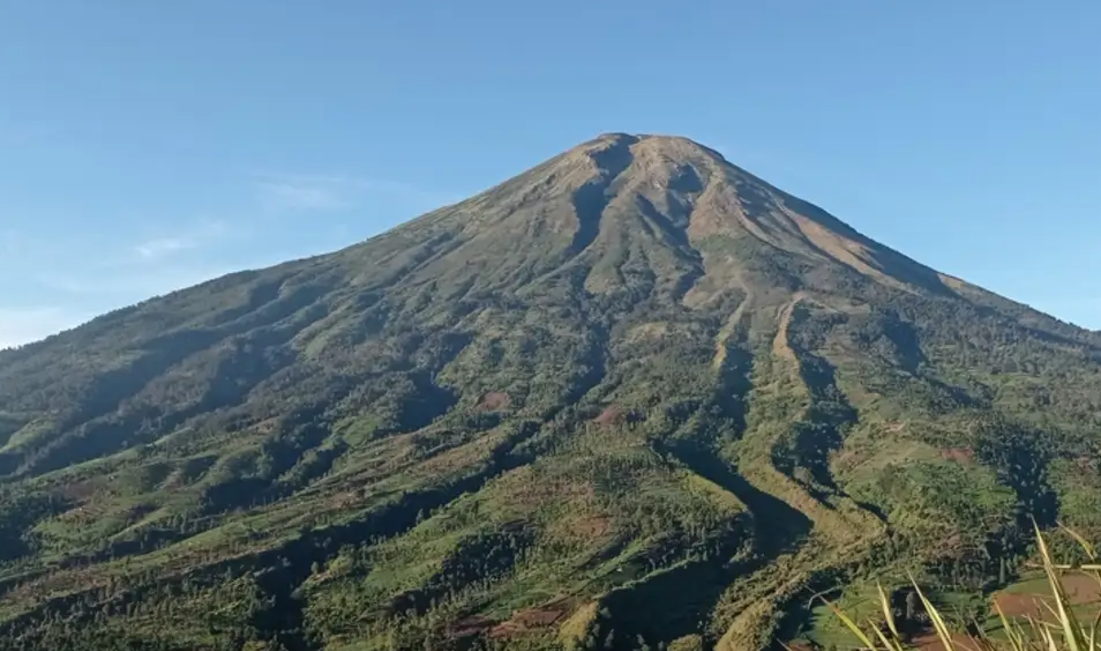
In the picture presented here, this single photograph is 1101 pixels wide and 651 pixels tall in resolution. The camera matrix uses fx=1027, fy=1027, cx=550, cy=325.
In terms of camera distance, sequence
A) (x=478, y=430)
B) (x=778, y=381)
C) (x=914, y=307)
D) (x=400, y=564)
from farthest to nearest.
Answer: (x=914, y=307) → (x=778, y=381) → (x=478, y=430) → (x=400, y=564)

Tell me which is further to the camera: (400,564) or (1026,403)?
(1026,403)

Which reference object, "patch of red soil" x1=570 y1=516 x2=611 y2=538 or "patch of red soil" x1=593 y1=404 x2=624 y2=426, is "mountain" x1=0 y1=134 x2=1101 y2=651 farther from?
"patch of red soil" x1=593 y1=404 x2=624 y2=426

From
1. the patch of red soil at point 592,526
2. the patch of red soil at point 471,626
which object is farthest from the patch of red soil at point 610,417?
the patch of red soil at point 471,626

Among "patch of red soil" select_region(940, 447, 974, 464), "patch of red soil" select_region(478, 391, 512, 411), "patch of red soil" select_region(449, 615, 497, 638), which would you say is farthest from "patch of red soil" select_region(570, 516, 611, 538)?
"patch of red soil" select_region(478, 391, 512, 411)

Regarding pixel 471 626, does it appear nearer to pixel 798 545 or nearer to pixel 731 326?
pixel 798 545

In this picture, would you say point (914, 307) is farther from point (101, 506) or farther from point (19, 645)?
point (19, 645)

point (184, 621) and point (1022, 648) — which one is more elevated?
point (1022, 648)

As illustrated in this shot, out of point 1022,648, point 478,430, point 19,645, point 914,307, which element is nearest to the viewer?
point 1022,648

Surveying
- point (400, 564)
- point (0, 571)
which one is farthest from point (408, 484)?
point (0, 571)
